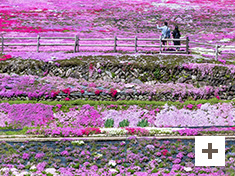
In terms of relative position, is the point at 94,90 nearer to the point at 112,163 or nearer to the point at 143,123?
the point at 143,123

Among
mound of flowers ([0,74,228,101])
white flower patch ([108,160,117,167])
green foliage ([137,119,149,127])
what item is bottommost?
green foliage ([137,119,149,127])

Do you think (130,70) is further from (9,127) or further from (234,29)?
(234,29)

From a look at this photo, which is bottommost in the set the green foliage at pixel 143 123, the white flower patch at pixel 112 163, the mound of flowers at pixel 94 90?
the green foliage at pixel 143 123

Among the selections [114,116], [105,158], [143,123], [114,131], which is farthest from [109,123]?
[105,158]

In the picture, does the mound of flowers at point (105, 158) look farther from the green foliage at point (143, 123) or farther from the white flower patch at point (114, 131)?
the green foliage at point (143, 123)

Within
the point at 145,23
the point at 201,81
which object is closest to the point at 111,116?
the point at 201,81

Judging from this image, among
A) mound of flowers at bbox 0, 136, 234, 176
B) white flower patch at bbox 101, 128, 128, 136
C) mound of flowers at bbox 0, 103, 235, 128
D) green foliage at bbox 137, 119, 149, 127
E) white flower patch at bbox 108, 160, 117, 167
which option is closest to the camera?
mound of flowers at bbox 0, 136, 234, 176

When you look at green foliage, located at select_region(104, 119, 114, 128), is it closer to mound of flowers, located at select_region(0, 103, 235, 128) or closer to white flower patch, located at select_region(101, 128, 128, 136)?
mound of flowers, located at select_region(0, 103, 235, 128)

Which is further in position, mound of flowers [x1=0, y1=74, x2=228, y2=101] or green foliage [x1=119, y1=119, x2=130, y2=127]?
mound of flowers [x1=0, y1=74, x2=228, y2=101]

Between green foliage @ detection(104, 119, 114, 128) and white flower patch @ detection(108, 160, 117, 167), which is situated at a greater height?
white flower patch @ detection(108, 160, 117, 167)

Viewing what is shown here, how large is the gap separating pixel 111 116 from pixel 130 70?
6116 mm

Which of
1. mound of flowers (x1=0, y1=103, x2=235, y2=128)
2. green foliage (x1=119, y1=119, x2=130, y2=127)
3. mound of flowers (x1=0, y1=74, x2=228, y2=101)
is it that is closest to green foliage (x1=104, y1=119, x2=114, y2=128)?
mound of flowers (x1=0, y1=103, x2=235, y2=128)

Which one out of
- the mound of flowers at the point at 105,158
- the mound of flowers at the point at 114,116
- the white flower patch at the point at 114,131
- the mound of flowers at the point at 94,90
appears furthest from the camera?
the mound of flowers at the point at 94,90

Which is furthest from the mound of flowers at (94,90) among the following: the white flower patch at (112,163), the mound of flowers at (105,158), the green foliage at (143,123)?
the white flower patch at (112,163)
